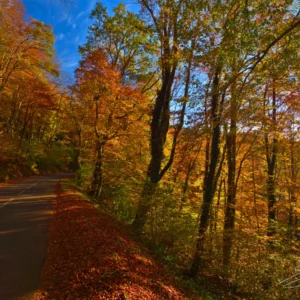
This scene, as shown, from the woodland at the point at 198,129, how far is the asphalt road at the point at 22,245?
387cm

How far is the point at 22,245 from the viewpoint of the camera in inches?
255

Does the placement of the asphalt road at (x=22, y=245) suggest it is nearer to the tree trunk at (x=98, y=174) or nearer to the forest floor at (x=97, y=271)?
the forest floor at (x=97, y=271)

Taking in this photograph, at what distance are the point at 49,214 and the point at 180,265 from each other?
239 inches

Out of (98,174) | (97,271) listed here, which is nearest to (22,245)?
(97,271)

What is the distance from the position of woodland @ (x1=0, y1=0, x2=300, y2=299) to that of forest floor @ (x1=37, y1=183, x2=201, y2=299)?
224 centimetres

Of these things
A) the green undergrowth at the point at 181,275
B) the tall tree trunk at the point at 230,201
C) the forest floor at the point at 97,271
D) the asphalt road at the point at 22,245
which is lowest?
the green undergrowth at the point at 181,275

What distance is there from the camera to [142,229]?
31.3ft

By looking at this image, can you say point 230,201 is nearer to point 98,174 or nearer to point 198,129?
point 198,129

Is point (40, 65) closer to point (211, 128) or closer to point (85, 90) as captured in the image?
point (85, 90)

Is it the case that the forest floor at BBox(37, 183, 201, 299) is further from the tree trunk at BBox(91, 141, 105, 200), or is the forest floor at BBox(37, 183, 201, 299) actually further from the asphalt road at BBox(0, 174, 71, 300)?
the tree trunk at BBox(91, 141, 105, 200)

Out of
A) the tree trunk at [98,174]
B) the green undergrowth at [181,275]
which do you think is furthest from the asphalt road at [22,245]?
the tree trunk at [98,174]

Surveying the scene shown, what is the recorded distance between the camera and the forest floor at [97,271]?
4387 mm

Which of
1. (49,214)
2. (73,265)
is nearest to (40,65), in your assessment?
(49,214)

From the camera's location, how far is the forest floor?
4.39 metres
